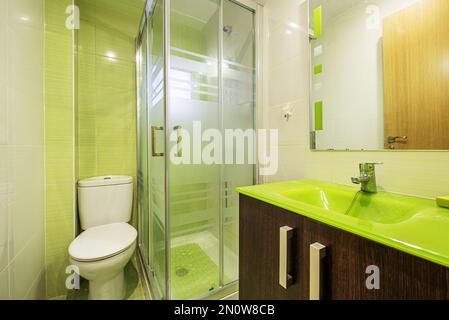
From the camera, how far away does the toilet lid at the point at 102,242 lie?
1.09m

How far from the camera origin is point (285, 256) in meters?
0.56

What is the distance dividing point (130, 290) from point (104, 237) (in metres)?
0.46

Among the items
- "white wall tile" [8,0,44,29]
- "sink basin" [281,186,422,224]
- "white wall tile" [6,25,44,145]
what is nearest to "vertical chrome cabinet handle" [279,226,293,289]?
"sink basin" [281,186,422,224]

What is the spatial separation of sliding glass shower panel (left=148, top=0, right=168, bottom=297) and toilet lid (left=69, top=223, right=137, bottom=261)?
0.19m

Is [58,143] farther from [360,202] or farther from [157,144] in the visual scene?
[360,202]

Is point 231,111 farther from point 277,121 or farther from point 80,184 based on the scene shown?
point 80,184

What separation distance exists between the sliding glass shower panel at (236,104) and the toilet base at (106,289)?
2.33 ft

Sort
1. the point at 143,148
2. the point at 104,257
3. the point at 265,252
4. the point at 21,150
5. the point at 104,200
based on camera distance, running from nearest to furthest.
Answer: the point at 265,252 → the point at 21,150 → the point at 104,257 → the point at 104,200 → the point at 143,148

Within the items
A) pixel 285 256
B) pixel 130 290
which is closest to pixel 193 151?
pixel 285 256

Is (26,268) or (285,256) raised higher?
(285,256)

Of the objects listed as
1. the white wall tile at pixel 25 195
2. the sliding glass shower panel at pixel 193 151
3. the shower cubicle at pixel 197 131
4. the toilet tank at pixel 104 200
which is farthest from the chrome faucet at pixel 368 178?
the toilet tank at pixel 104 200

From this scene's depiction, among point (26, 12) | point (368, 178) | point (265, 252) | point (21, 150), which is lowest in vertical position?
point (265, 252)

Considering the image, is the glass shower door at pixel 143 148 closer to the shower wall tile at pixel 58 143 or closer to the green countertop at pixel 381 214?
the shower wall tile at pixel 58 143

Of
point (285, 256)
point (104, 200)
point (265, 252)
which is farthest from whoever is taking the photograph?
point (104, 200)
